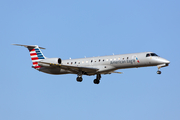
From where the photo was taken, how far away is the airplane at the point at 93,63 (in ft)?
120

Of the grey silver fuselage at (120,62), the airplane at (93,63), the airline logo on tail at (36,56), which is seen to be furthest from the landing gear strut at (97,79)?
the airline logo on tail at (36,56)

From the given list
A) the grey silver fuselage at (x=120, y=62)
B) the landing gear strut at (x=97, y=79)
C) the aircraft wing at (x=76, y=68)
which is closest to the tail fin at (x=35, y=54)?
the grey silver fuselage at (x=120, y=62)

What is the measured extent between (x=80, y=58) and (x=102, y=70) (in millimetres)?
4003

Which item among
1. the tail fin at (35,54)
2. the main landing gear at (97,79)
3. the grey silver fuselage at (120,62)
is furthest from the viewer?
the tail fin at (35,54)

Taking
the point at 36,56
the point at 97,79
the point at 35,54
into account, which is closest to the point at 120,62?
the point at 97,79

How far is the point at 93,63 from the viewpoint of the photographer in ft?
127

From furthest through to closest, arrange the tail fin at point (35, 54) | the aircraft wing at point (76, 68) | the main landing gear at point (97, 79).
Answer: the tail fin at point (35, 54) → the main landing gear at point (97, 79) → the aircraft wing at point (76, 68)

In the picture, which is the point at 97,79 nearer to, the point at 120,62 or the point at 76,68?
the point at 76,68

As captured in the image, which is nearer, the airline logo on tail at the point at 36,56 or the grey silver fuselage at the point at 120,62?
the grey silver fuselage at the point at 120,62

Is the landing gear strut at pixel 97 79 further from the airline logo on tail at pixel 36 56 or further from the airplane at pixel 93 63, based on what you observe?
the airline logo on tail at pixel 36 56

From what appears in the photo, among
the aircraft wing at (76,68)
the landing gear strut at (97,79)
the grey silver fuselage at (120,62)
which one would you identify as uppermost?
the grey silver fuselage at (120,62)

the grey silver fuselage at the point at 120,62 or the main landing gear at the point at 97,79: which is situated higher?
the grey silver fuselage at the point at 120,62

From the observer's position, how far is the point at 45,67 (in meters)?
41.6

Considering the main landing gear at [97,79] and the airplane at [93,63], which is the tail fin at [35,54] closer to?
the airplane at [93,63]
